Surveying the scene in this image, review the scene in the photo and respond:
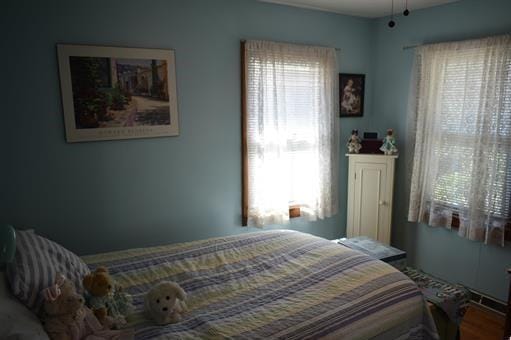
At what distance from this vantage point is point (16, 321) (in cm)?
117

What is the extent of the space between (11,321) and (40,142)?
4.60 ft

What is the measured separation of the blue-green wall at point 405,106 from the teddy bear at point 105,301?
2.72 metres

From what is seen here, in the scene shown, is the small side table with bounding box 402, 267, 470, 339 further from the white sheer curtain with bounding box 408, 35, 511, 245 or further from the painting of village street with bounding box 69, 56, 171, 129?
the painting of village street with bounding box 69, 56, 171, 129

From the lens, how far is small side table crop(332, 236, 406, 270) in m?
2.49

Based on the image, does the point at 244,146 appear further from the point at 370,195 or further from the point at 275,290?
the point at 275,290

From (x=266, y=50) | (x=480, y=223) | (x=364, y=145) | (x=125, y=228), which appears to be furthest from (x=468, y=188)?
(x=125, y=228)

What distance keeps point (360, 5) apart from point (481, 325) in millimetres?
2746

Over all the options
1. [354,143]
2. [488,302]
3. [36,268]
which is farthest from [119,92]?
[488,302]

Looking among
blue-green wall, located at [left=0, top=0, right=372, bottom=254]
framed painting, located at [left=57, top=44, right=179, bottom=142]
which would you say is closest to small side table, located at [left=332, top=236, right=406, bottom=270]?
blue-green wall, located at [left=0, top=0, right=372, bottom=254]

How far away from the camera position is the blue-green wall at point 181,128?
2197 millimetres

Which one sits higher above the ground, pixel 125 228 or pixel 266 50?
pixel 266 50

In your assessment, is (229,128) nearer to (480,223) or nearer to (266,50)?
(266,50)

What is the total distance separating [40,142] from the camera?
7.38ft

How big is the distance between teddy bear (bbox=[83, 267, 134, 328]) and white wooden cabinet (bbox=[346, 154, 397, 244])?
2439mm
